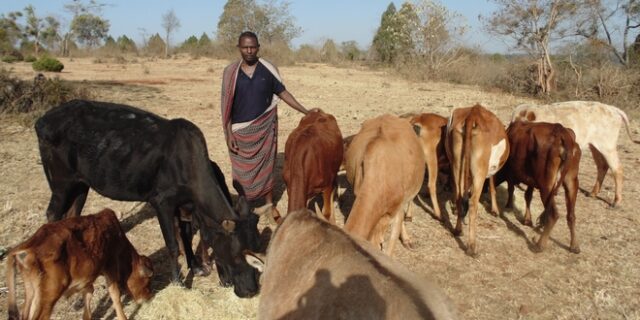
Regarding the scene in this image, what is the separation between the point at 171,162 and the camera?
4.55 metres

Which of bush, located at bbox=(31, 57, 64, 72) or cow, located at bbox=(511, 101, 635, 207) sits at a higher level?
bush, located at bbox=(31, 57, 64, 72)

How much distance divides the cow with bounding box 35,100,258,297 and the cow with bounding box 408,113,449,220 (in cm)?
359

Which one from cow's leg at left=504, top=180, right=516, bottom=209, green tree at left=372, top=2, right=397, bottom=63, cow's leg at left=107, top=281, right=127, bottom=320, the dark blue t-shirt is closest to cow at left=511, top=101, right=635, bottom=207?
cow's leg at left=504, top=180, right=516, bottom=209

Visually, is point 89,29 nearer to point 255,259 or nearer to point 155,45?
point 155,45

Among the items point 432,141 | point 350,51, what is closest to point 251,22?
point 350,51

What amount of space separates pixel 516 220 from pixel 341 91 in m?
14.1

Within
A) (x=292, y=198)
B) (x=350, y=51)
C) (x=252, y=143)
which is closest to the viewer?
(x=292, y=198)

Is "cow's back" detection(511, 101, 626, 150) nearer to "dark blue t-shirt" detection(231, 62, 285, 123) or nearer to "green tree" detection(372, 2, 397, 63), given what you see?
"dark blue t-shirt" detection(231, 62, 285, 123)

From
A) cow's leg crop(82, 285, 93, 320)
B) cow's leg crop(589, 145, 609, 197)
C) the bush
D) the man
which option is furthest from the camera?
the bush

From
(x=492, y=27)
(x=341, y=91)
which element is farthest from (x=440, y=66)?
(x=341, y=91)

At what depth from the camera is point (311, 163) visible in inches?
204

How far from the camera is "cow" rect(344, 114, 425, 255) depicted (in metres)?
4.10

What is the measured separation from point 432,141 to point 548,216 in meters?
2.02

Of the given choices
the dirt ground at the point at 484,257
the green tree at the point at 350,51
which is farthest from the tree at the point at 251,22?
the dirt ground at the point at 484,257
